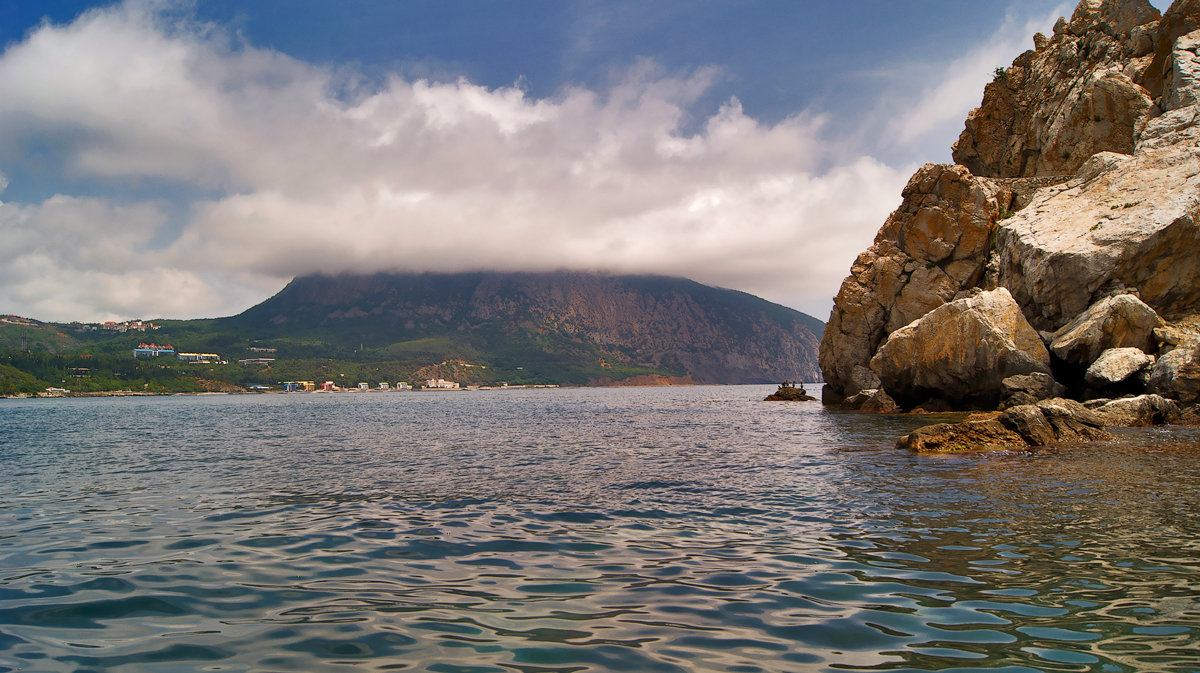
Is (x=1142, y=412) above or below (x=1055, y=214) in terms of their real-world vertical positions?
below

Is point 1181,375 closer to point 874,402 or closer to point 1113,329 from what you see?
point 1113,329

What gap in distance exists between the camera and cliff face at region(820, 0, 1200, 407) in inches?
1599

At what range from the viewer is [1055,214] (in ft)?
155

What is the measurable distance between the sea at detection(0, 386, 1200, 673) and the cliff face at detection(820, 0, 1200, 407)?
78.0 feet

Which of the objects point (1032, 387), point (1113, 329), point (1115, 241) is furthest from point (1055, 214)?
point (1032, 387)

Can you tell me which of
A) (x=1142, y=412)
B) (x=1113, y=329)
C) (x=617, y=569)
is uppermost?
(x=1113, y=329)

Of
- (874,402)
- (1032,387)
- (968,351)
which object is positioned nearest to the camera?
(1032,387)

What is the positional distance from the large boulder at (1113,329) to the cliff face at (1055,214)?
0.78 metres

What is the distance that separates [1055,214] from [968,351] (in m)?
14.2

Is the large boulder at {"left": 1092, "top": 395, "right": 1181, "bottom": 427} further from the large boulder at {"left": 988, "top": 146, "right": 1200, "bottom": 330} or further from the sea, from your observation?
the sea

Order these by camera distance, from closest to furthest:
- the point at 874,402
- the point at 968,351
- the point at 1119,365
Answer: the point at 1119,365 < the point at 968,351 < the point at 874,402

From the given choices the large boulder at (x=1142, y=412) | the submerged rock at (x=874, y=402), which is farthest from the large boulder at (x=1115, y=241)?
the submerged rock at (x=874, y=402)

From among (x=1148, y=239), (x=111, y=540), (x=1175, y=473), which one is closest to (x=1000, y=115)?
(x=1148, y=239)

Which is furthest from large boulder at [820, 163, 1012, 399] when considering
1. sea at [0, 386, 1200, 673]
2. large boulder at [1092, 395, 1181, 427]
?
sea at [0, 386, 1200, 673]
